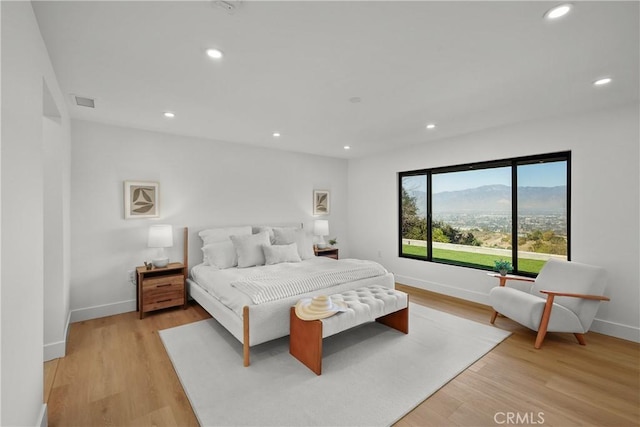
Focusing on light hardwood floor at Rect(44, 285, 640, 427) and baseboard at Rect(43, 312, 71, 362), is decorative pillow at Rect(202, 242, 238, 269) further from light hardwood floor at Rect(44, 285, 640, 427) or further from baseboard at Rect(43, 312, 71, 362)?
baseboard at Rect(43, 312, 71, 362)

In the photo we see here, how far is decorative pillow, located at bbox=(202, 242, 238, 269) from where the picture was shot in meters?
3.96

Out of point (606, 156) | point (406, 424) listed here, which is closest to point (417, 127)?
point (606, 156)

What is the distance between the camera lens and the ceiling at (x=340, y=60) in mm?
1646

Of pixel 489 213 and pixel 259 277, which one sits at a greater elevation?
pixel 489 213

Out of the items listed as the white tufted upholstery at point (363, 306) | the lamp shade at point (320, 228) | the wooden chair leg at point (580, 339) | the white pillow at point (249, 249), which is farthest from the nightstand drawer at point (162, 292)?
the wooden chair leg at point (580, 339)

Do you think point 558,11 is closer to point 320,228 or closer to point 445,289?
point 445,289

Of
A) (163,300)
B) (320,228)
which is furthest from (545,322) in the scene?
(163,300)

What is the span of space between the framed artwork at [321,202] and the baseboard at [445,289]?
1.95 metres

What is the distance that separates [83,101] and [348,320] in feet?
11.3

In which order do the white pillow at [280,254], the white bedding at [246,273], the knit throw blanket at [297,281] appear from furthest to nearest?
the white pillow at [280,254] < the white bedding at [246,273] < the knit throw blanket at [297,281]

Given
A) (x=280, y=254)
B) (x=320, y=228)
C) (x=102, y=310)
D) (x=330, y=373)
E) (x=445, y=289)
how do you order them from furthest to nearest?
(x=320, y=228) < (x=445, y=289) < (x=280, y=254) < (x=102, y=310) < (x=330, y=373)

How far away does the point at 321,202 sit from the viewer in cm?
596

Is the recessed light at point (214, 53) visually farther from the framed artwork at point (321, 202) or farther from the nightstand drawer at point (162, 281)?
the framed artwork at point (321, 202)

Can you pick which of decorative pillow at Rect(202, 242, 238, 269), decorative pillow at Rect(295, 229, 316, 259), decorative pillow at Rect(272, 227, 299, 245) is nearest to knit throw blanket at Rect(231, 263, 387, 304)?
decorative pillow at Rect(202, 242, 238, 269)
